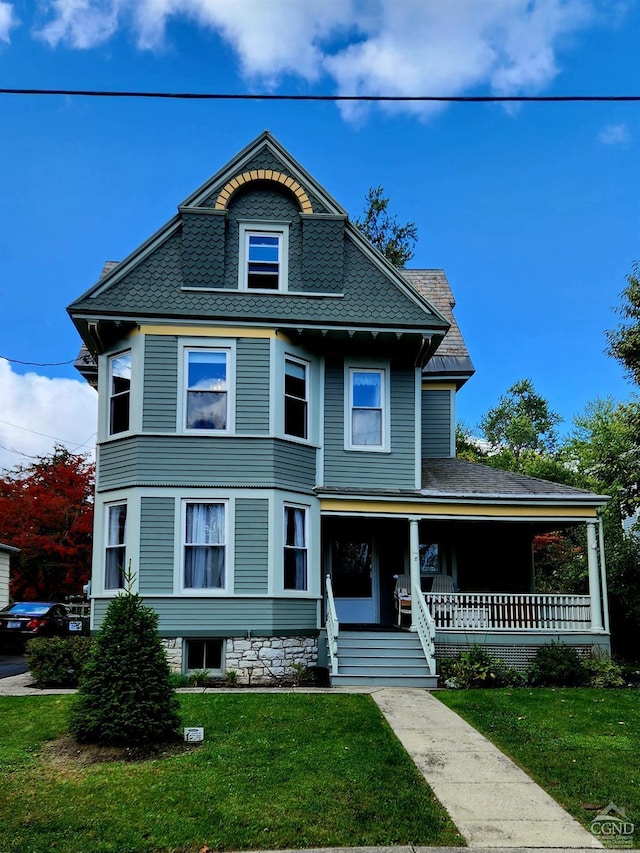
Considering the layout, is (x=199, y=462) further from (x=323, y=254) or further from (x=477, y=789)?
(x=477, y=789)

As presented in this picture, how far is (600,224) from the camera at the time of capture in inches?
1070

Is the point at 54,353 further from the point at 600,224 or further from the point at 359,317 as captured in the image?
the point at 600,224

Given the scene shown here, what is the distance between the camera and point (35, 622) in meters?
17.2

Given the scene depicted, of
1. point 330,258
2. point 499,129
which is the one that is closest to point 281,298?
point 330,258

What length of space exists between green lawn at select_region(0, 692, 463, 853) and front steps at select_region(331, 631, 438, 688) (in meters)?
3.56

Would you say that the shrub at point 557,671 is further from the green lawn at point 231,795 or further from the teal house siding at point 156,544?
the teal house siding at point 156,544

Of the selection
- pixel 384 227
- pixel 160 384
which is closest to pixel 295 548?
pixel 160 384

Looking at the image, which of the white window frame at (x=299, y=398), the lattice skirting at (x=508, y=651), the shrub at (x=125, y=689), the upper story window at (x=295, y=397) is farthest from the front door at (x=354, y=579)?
the shrub at (x=125, y=689)

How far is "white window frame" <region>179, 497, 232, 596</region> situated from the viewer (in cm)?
1291

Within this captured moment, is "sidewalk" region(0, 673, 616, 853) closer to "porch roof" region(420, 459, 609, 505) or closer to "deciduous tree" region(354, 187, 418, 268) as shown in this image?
"porch roof" region(420, 459, 609, 505)

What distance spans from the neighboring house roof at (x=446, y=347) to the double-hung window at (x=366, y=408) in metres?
1.76

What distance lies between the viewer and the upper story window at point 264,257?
1417 centimetres

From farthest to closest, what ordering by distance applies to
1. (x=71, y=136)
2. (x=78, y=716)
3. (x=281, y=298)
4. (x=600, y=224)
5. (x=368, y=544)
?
1. (x=600, y=224)
2. (x=71, y=136)
3. (x=368, y=544)
4. (x=281, y=298)
5. (x=78, y=716)

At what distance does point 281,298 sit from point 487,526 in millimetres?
6778
